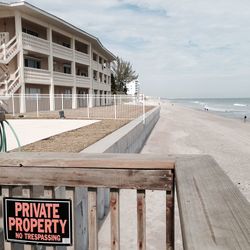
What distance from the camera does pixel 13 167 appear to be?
225 centimetres

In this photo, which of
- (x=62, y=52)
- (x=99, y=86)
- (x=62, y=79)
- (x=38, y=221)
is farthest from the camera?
(x=99, y=86)

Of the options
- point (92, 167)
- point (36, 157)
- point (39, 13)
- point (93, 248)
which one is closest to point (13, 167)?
point (36, 157)

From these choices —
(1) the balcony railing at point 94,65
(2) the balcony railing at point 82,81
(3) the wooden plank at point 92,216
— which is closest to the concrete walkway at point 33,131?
(3) the wooden plank at point 92,216

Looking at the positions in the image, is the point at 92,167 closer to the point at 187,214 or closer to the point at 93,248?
the point at 93,248

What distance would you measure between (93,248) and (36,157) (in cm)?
79

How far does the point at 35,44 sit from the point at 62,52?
556cm

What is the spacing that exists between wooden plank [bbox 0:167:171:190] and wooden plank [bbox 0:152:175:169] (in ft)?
0.10

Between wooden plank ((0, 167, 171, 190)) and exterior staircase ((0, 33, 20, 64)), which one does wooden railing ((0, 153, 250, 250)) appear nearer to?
wooden plank ((0, 167, 171, 190))

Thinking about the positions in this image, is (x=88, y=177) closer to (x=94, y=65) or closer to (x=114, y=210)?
(x=114, y=210)

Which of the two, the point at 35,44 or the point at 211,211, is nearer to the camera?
the point at 211,211

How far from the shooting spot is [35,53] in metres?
29.1

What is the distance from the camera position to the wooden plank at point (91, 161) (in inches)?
84.3


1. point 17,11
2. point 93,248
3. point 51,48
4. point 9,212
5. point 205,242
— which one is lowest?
point 93,248

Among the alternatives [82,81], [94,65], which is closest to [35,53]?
[82,81]
